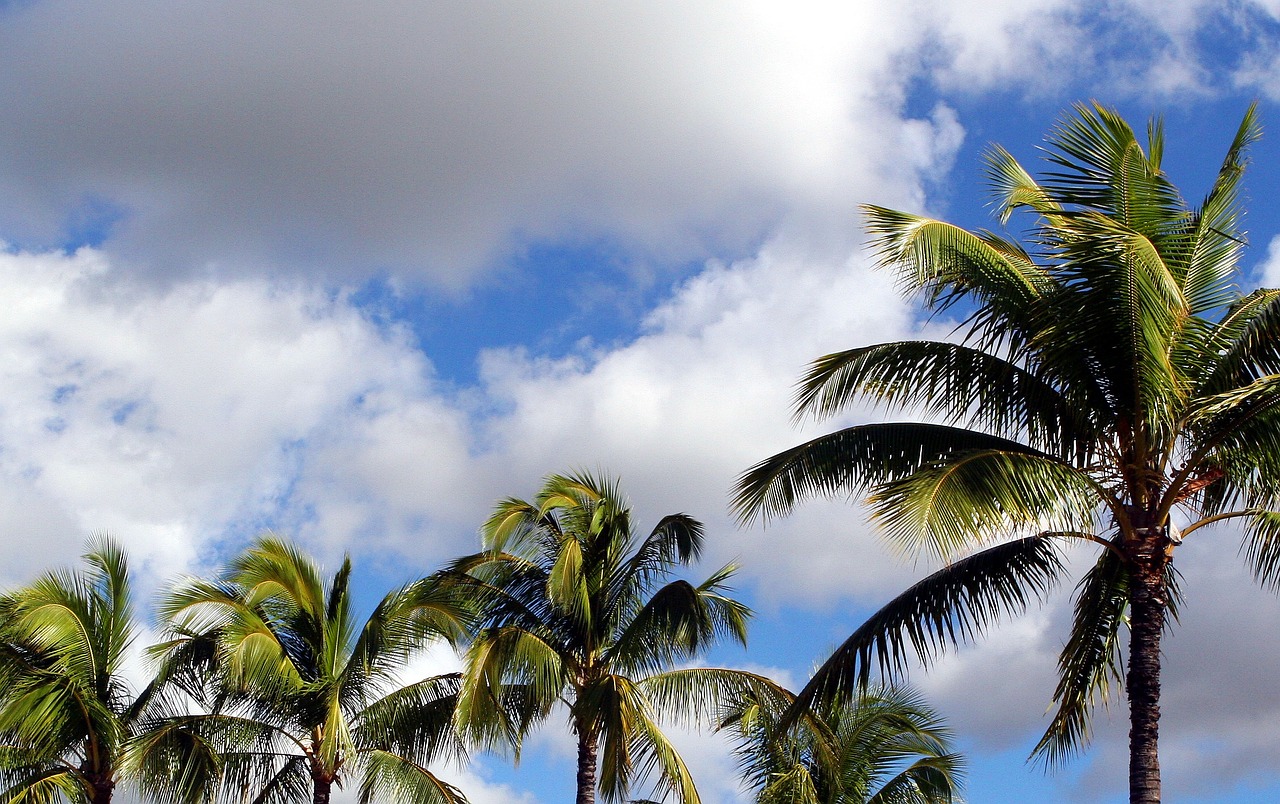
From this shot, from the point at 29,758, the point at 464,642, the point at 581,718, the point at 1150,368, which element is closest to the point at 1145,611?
the point at 1150,368

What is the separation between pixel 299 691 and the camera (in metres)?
19.1

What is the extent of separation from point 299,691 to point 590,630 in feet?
13.7

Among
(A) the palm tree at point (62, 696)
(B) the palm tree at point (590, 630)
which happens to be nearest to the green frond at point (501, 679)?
(B) the palm tree at point (590, 630)

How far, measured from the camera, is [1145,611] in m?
11.5

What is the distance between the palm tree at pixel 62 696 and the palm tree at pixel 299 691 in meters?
1.13

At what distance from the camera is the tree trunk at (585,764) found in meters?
18.8

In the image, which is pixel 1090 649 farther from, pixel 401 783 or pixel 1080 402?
Answer: pixel 401 783

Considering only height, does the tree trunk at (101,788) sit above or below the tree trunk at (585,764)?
below

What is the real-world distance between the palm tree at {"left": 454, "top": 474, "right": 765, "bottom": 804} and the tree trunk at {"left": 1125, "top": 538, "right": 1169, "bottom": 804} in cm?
813

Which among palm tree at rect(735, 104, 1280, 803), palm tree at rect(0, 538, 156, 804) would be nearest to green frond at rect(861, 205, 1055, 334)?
palm tree at rect(735, 104, 1280, 803)

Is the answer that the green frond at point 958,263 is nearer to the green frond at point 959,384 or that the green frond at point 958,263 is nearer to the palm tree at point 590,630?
the green frond at point 959,384

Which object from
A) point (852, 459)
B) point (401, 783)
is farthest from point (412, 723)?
point (852, 459)

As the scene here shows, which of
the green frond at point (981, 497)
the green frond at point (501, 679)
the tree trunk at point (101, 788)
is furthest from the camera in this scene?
the tree trunk at point (101, 788)

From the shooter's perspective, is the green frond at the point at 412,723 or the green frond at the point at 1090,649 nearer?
the green frond at the point at 1090,649
